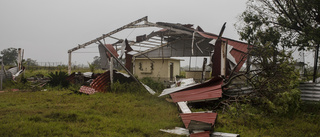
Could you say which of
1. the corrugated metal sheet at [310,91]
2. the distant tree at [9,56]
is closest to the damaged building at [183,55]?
the corrugated metal sheet at [310,91]

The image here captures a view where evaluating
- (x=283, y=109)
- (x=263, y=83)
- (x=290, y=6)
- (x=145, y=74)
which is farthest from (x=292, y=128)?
(x=145, y=74)

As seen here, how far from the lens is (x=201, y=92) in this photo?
8.78 metres

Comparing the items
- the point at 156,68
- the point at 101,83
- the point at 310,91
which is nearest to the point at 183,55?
the point at 156,68

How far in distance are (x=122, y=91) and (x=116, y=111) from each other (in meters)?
4.51

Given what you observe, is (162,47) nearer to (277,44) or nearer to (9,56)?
(277,44)

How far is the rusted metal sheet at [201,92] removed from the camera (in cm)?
844

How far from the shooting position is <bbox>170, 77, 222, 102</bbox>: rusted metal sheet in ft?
27.7

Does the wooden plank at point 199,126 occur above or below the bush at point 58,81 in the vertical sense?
below

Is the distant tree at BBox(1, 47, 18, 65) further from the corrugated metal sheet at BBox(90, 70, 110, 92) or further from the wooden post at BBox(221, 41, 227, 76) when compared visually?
the wooden post at BBox(221, 41, 227, 76)

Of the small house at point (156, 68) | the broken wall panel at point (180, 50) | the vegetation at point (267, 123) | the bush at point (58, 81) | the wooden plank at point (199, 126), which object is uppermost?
the broken wall panel at point (180, 50)

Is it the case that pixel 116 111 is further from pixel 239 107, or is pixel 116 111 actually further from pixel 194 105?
pixel 239 107

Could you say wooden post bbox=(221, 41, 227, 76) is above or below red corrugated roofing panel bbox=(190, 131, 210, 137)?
above

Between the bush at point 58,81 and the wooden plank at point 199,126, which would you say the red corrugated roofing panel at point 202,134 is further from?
the bush at point 58,81

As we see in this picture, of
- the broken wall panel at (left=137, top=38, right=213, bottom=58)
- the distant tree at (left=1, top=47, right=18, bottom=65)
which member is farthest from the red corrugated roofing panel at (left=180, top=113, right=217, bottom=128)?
the distant tree at (left=1, top=47, right=18, bottom=65)
